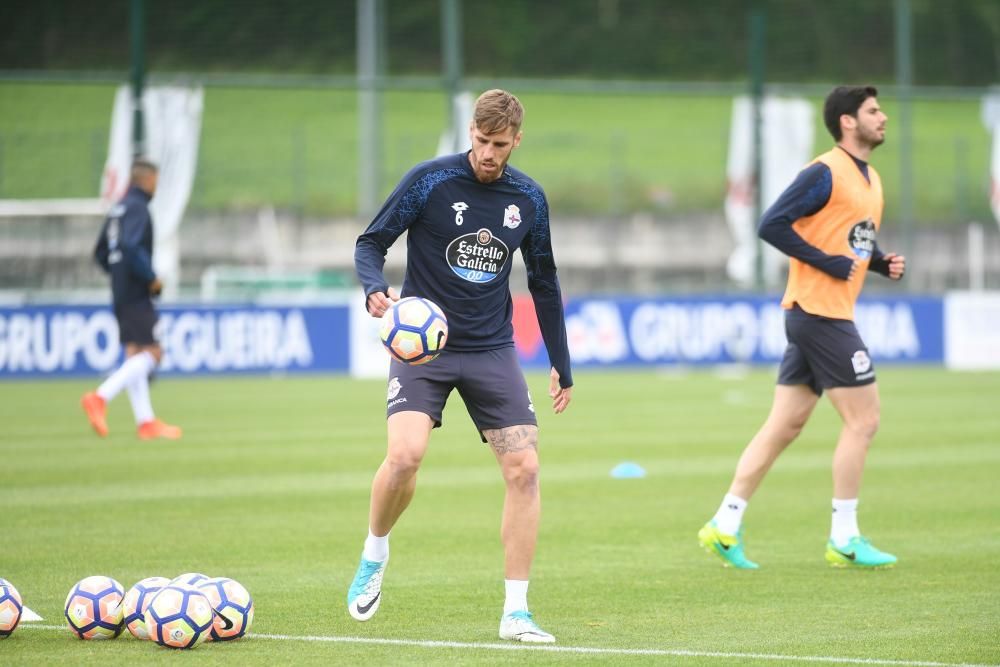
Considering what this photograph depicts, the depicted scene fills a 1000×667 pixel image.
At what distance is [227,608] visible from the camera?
662 centimetres

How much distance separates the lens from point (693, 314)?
26016 mm

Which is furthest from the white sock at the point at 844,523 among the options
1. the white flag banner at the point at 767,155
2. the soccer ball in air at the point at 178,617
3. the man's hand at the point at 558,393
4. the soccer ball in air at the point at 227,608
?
the white flag banner at the point at 767,155

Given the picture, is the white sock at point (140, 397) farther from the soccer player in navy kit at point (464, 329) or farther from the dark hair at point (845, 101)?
the soccer player in navy kit at point (464, 329)

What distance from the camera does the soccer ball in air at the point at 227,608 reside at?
661 centimetres

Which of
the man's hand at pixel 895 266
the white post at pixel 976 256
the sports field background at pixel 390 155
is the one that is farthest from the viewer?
the white post at pixel 976 256

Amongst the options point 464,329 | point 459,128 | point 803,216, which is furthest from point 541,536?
point 459,128

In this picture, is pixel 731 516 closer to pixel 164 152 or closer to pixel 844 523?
pixel 844 523

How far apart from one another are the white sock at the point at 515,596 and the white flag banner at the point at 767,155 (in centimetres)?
2243

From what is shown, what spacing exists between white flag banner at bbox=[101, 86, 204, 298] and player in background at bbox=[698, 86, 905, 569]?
18.0 m

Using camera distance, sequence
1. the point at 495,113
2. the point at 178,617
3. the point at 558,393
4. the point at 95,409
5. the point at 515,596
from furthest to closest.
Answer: the point at 95,409 < the point at 558,393 < the point at 515,596 < the point at 495,113 < the point at 178,617

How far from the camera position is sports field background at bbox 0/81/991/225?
27.7m

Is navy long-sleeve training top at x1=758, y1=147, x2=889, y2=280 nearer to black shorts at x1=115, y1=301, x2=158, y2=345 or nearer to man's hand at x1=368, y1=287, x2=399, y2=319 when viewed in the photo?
man's hand at x1=368, y1=287, x2=399, y2=319

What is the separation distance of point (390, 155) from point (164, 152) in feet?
25.0

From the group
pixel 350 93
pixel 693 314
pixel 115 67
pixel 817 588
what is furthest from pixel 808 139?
pixel 817 588
